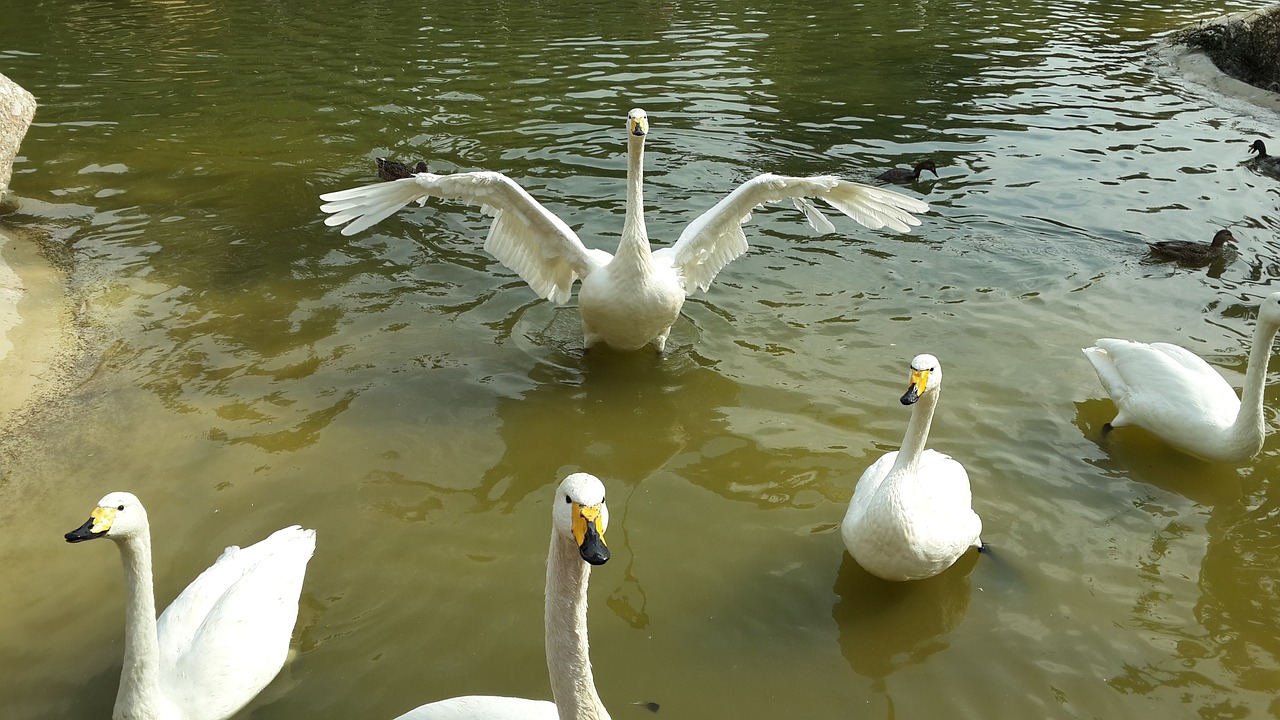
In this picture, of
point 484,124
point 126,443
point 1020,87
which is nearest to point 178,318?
point 126,443

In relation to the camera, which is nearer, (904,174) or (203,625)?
(203,625)

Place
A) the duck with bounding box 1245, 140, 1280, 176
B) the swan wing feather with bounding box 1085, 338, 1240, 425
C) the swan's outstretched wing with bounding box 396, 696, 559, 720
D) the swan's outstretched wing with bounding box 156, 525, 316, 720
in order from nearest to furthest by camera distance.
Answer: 1. the swan's outstretched wing with bounding box 396, 696, 559, 720
2. the swan's outstretched wing with bounding box 156, 525, 316, 720
3. the swan wing feather with bounding box 1085, 338, 1240, 425
4. the duck with bounding box 1245, 140, 1280, 176

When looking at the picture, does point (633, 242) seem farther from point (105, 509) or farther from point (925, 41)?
point (925, 41)

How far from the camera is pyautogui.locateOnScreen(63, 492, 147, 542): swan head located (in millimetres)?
3662

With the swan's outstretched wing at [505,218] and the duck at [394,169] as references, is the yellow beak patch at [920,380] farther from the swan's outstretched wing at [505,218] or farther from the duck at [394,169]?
the duck at [394,169]

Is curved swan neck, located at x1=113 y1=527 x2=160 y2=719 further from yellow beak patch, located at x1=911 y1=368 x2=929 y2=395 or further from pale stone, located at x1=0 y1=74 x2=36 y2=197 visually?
pale stone, located at x1=0 y1=74 x2=36 y2=197

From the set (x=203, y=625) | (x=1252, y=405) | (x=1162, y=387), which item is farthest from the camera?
(x=1162, y=387)

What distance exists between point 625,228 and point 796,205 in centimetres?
142

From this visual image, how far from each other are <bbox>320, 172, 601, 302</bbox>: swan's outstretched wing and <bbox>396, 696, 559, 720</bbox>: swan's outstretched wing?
3390 mm

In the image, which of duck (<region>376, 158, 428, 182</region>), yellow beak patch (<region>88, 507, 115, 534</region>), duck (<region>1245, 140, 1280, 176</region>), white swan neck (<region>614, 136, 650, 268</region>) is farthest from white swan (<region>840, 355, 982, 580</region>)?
duck (<region>1245, 140, 1280, 176</region>)

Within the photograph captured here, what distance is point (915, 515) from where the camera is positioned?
178 inches

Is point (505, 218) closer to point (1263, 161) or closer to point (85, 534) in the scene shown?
point (85, 534)

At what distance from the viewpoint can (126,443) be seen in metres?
5.93

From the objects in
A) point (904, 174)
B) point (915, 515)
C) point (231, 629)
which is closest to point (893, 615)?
point (915, 515)
